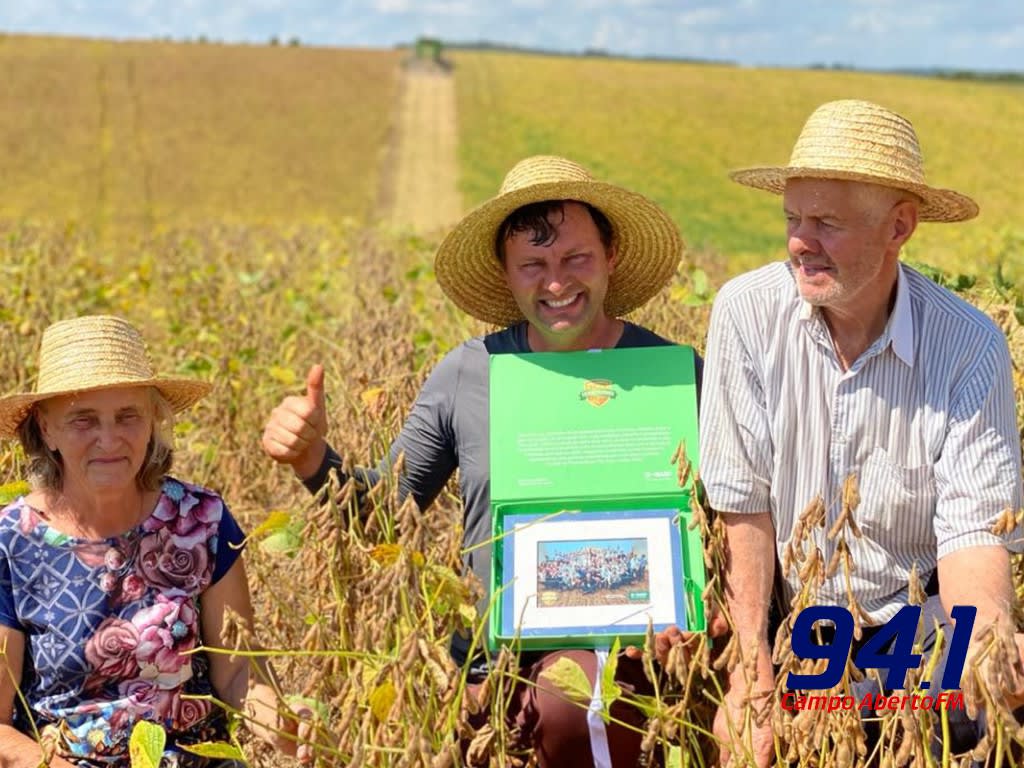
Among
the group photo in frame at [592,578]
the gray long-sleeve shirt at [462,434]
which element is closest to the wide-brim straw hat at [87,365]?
the gray long-sleeve shirt at [462,434]

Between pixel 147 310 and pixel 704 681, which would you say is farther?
pixel 147 310

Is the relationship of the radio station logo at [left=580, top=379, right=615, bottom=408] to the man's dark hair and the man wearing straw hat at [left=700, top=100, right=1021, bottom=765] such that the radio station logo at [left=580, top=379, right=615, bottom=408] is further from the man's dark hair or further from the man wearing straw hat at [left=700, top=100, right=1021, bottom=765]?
the man's dark hair

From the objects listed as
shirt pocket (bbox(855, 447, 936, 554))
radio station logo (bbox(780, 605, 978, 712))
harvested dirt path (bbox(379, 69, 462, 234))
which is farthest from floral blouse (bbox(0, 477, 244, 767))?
harvested dirt path (bbox(379, 69, 462, 234))

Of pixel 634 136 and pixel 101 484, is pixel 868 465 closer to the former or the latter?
pixel 101 484

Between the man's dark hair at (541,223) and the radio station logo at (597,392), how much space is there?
305 mm

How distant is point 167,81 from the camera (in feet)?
119

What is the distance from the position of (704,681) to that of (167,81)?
3694 cm

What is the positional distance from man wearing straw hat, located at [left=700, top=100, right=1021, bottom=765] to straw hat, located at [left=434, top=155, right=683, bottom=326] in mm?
392

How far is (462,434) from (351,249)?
656 centimetres

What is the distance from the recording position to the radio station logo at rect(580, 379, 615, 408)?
7.31ft

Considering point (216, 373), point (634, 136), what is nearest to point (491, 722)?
point (216, 373)

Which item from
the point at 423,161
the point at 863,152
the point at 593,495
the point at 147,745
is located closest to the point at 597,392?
the point at 593,495

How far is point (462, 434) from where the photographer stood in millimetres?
2363

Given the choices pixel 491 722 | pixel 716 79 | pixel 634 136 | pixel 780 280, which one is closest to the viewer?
pixel 491 722
